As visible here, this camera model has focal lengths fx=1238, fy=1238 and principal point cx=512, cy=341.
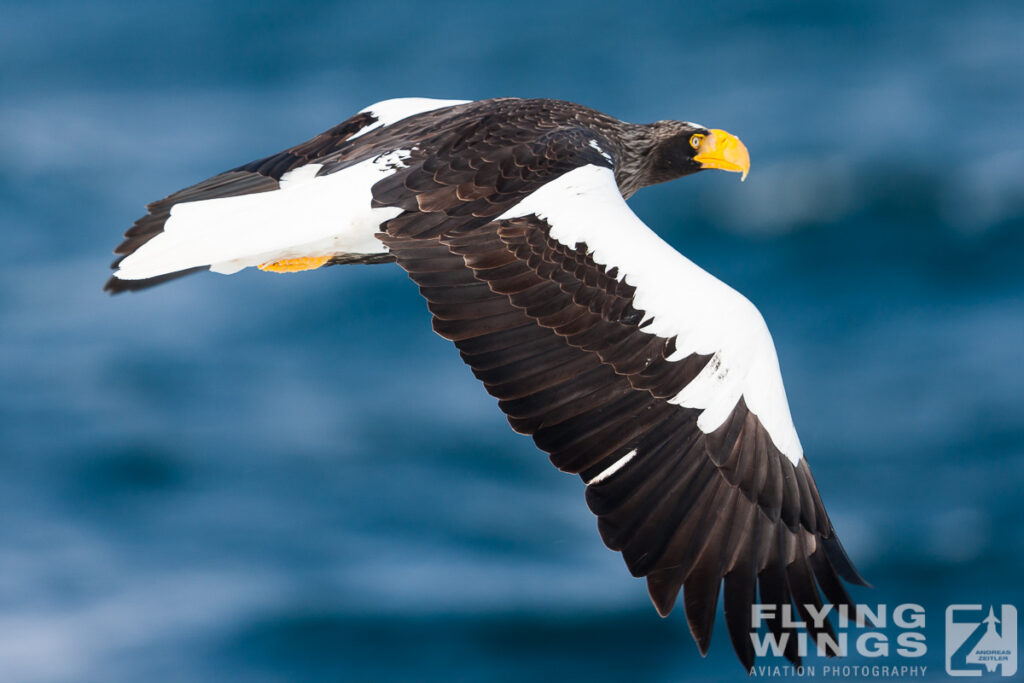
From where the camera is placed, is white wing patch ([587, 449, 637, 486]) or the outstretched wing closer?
the outstretched wing

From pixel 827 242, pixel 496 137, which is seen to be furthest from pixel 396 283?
pixel 496 137

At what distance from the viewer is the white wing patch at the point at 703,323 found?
5699 millimetres

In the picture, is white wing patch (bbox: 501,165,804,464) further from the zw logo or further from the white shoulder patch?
the zw logo

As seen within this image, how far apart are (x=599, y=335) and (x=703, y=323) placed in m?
0.49

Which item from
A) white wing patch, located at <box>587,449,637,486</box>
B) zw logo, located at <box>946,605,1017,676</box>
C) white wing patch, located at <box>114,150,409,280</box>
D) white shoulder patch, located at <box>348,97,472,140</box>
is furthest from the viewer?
zw logo, located at <box>946,605,1017,676</box>

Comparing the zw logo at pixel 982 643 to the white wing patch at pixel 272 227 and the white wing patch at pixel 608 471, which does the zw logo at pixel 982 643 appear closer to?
the white wing patch at pixel 608 471

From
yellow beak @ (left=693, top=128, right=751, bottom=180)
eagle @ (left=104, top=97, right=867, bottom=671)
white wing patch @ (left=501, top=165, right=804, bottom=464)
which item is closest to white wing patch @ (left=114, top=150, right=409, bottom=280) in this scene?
eagle @ (left=104, top=97, right=867, bottom=671)

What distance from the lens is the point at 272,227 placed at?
6422 mm

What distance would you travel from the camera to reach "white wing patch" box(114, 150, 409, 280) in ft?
20.7

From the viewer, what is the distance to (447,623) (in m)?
15.6

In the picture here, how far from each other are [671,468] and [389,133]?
2973 mm

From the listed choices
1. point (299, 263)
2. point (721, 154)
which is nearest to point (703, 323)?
point (299, 263)

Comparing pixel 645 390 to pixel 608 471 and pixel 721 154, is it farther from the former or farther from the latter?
pixel 721 154

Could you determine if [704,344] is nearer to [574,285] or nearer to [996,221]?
[574,285]
